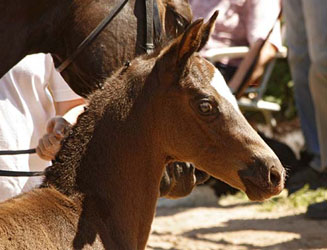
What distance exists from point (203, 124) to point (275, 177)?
37 centimetres

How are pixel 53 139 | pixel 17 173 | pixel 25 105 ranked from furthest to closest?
pixel 25 105
pixel 17 173
pixel 53 139

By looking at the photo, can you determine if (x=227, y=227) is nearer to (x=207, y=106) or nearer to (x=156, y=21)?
(x=156, y=21)

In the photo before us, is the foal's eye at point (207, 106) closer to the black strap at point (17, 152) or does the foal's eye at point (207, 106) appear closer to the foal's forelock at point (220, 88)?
the foal's forelock at point (220, 88)

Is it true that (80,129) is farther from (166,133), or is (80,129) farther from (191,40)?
(191,40)

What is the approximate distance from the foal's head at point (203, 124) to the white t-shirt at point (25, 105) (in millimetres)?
890

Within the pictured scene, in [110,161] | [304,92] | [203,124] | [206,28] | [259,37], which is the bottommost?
[304,92]

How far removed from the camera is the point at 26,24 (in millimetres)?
4266

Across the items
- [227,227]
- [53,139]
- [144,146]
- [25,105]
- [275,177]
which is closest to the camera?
[275,177]

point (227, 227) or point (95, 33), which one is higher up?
point (95, 33)

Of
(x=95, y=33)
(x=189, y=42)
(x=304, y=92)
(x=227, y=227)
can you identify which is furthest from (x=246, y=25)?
(x=189, y=42)

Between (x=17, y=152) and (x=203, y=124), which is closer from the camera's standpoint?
(x=203, y=124)

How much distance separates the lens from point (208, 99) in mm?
3578

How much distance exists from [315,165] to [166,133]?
14.8 feet

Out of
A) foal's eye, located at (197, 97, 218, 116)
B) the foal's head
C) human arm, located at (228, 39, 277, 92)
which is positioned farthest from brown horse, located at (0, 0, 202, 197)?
human arm, located at (228, 39, 277, 92)
